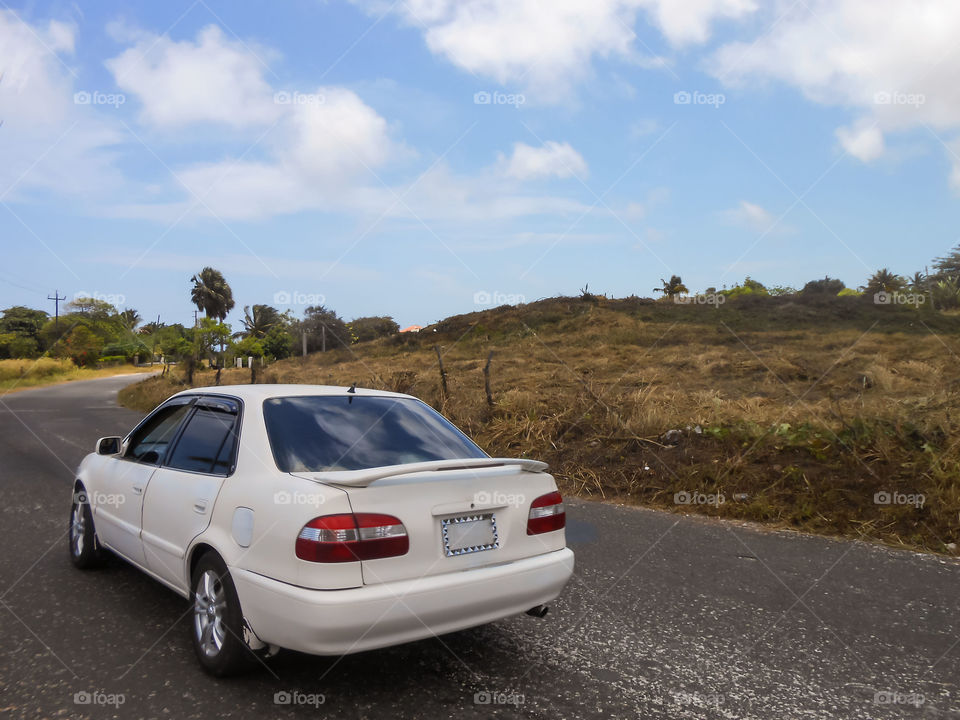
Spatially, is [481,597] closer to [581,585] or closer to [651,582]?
[581,585]

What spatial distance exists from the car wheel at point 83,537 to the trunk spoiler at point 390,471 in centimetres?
271

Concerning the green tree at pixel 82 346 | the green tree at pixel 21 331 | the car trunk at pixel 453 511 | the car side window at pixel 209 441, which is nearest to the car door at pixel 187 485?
the car side window at pixel 209 441

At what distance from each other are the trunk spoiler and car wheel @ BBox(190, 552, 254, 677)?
0.65 meters

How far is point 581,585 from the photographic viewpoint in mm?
5098

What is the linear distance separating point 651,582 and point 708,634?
1.02 m

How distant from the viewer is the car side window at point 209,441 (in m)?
3.81

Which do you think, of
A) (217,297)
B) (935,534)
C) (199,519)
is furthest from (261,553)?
(217,297)

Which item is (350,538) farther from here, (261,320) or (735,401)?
(261,320)

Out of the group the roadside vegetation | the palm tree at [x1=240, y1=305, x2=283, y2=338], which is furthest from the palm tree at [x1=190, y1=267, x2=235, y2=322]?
the roadside vegetation

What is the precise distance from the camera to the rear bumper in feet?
9.84

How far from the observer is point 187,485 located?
389 cm

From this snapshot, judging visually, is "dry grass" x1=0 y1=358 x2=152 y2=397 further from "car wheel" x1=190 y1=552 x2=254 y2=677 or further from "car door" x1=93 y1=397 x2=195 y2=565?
"car wheel" x1=190 y1=552 x2=254 y2=677

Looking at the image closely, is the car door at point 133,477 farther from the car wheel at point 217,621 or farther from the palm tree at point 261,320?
the palm tree at point 261,320

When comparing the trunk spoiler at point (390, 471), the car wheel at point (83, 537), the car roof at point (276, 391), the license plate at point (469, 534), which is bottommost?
the car wheel at point (83, 537)
